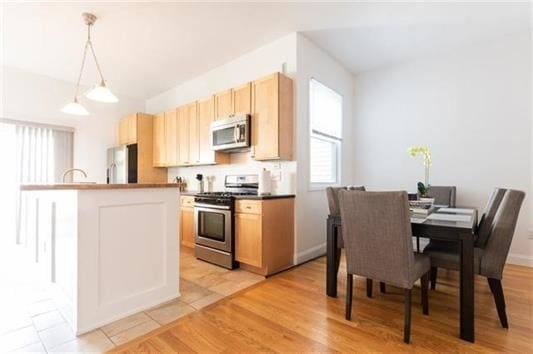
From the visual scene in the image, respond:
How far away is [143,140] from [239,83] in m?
Result: 2.37

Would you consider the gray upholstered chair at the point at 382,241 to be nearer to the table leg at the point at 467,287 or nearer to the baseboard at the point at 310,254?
the table leg at the point at 467,287

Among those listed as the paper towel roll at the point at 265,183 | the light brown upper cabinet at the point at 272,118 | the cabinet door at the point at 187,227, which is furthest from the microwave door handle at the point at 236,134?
the cabinet door at the point at 187,227

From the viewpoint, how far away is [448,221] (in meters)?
1.96

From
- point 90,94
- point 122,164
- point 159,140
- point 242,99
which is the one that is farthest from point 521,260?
point 122,164

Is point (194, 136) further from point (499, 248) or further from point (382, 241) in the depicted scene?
point (499, 248)

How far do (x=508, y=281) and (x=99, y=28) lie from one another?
5.25 meters

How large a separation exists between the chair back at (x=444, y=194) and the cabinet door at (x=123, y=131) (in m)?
5.26

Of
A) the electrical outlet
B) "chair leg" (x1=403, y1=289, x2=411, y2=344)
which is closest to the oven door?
the electrical outlet

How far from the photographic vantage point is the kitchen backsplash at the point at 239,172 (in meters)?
3.36

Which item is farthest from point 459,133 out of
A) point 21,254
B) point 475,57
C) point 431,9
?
point 21,254

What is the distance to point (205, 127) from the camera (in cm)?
409

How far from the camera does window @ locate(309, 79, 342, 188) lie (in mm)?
3725

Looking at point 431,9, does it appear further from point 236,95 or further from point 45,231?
point 45,231

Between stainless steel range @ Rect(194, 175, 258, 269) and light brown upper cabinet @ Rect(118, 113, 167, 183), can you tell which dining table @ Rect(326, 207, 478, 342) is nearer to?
stainless steel range @ Rect(194, 175, 258, 269)
